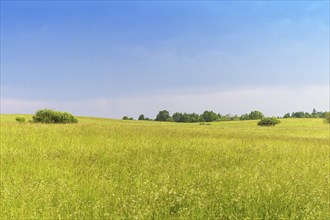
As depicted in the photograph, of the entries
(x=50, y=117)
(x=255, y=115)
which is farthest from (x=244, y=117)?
(x=50, y=117)

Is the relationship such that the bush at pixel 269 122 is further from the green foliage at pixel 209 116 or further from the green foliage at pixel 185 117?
the green foliage at pixel 209 116

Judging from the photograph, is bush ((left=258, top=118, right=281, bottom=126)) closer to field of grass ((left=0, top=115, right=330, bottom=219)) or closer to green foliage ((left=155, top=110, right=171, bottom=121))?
field of grass ((left=0, top=115, right=330, bottom=219))

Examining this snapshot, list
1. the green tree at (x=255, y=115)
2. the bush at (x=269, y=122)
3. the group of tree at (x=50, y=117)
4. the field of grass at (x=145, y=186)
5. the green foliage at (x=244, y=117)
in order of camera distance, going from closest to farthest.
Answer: the field of grass at (x=145, y=186) < the group of tree at (x=50, y=117) < the bush at (x=269, y=122) < the green foliage at (x=244, y=117) < the green tree at (x=255, y=115)

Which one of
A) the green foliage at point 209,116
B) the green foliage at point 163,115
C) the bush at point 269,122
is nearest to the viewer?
the bush at point 269,122

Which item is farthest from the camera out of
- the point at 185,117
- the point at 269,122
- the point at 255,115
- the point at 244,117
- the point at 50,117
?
the point at 244,117

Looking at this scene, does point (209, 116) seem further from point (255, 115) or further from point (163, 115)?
point (163, 115)

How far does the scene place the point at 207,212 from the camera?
15.0ft

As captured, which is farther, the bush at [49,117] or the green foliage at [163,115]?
the green foliage at [163,115]

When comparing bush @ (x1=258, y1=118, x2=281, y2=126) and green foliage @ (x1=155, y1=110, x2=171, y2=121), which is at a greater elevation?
green foliage @ (x1=155, y1=110, x2=171, y2=121)

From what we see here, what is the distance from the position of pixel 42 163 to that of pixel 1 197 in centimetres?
251

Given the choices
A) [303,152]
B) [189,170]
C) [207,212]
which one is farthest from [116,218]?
[303,152]

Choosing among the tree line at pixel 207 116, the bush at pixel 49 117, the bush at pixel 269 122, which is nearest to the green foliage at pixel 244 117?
the tree line at pixel 207 116

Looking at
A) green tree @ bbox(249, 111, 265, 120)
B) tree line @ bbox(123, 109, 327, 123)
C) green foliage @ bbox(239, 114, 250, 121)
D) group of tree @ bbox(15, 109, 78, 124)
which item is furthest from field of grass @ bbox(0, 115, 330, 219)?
green tree @ bbox(249, 111, 265, 120)

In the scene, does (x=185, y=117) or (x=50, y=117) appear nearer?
(x=50, y=117)
